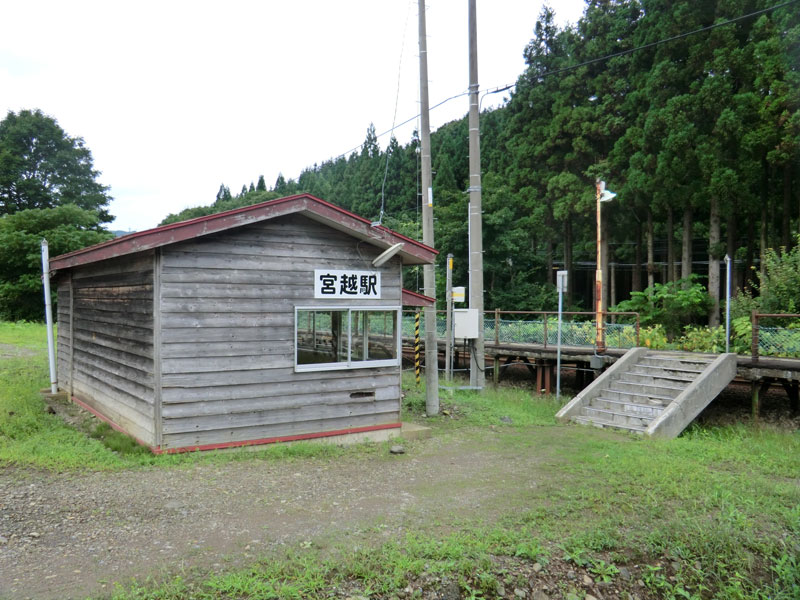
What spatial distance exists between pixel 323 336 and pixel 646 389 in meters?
6.19

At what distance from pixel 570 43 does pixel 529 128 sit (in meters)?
3.76

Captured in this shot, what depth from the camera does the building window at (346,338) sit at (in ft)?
25.6

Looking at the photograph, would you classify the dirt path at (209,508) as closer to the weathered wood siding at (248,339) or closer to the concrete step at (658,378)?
the weathered wood siding at (248,339)

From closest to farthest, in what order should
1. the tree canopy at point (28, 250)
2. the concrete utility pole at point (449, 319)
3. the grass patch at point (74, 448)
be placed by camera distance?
the grass patch at point (74, 448) < the concrete utility pole at point (449, 319) < the tree canopy at point (28, 250)

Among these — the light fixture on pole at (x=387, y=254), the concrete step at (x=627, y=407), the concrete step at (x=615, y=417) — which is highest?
the light fixture on pole at (x=387, y=254)

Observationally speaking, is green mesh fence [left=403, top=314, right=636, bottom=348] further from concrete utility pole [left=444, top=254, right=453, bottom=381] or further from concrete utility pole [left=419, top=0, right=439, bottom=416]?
concrete utility pole [left=419, top=0, right=439, bottom=416]

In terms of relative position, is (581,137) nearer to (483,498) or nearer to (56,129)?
(483,498)

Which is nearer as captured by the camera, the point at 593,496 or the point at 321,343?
the point at 593,496

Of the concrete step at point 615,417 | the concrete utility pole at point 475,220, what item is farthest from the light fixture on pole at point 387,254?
the concrete step at point 615,417

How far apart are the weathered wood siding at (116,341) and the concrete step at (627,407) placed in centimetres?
757

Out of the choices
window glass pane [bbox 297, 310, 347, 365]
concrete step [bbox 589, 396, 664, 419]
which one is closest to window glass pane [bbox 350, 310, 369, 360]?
window glass pane [bbox 297, 310, 347, 365]

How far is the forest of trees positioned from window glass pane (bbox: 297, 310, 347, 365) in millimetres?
8792

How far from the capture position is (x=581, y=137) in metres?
22.9

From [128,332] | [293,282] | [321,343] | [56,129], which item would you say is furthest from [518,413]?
[56,129]
